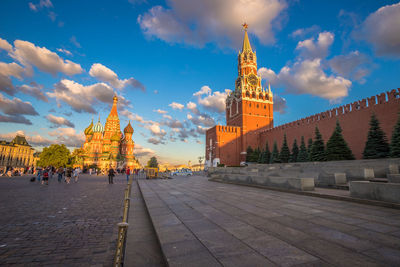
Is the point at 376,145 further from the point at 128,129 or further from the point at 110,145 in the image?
the point at 110,145

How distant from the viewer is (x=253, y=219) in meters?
3.57

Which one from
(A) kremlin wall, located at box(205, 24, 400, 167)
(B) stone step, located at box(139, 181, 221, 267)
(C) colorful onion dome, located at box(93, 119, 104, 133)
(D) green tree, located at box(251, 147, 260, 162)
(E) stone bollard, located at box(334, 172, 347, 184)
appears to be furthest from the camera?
(C) colorful onion dome, located at box(93, 119, 104, 133)

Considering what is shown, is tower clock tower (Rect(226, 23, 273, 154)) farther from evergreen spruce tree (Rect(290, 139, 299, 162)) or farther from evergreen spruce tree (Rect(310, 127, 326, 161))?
evergreen spruce tree (Rect(310, 127, 326, 161))

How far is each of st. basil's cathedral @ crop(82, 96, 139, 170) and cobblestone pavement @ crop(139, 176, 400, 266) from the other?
197ft

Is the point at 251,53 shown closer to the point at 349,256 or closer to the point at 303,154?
the point at 303,154

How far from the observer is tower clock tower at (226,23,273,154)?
49.2 meters

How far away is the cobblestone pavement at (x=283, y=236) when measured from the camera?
2012mm

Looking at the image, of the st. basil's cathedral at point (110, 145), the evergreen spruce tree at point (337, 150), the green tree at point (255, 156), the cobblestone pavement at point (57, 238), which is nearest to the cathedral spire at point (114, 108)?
the st. basil's cathedral at point (110, 145)

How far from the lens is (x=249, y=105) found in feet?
166

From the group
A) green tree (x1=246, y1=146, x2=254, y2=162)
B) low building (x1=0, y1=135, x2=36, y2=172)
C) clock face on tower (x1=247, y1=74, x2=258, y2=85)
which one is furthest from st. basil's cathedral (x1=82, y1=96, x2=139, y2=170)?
clock face on tower (x1=247, y1=74, x2=258, y2=85)

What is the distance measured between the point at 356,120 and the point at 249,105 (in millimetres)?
26782

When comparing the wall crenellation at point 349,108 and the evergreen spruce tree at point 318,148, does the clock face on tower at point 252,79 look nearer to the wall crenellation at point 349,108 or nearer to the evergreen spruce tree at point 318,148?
the wall crenellation at point 349,108

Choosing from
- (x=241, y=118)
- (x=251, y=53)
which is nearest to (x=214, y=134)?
(x=241, y=118)

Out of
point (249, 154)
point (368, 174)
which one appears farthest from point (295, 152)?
point (368, 174)
